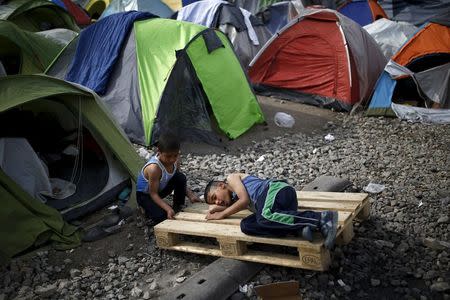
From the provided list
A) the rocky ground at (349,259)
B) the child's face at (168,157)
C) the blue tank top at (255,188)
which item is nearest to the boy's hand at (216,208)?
the blue tank top at (255,188)

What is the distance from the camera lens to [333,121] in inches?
358

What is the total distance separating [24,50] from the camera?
9.09m

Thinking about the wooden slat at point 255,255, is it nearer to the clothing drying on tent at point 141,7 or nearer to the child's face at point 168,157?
the child's face at point 168,157

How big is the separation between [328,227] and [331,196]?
1.05 meters

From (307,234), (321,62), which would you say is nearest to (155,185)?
(307,234)

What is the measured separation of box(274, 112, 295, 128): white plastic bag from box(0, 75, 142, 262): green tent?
11.8 feet

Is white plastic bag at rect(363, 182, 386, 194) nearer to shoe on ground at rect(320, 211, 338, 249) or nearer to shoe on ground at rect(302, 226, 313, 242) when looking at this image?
shoe on ground at rect(320, 211, 338, 249)

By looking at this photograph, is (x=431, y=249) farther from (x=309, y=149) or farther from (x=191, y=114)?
(x=191, y=114)

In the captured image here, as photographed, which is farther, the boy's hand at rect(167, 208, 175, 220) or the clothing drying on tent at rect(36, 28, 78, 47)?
the clothing drying on tent at rect(36, 28, 78, 47)

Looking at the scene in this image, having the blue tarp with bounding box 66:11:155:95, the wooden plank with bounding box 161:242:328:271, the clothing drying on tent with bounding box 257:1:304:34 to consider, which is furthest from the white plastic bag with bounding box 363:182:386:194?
the clothing drying on tent with bounding box 257:1:304:34

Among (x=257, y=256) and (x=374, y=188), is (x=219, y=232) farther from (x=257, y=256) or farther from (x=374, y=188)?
(x=374, y=188)

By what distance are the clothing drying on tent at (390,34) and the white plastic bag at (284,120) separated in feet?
14.4

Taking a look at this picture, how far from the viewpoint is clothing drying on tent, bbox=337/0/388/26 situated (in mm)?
14702

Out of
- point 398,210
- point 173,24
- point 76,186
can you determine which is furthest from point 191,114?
point 398,210
